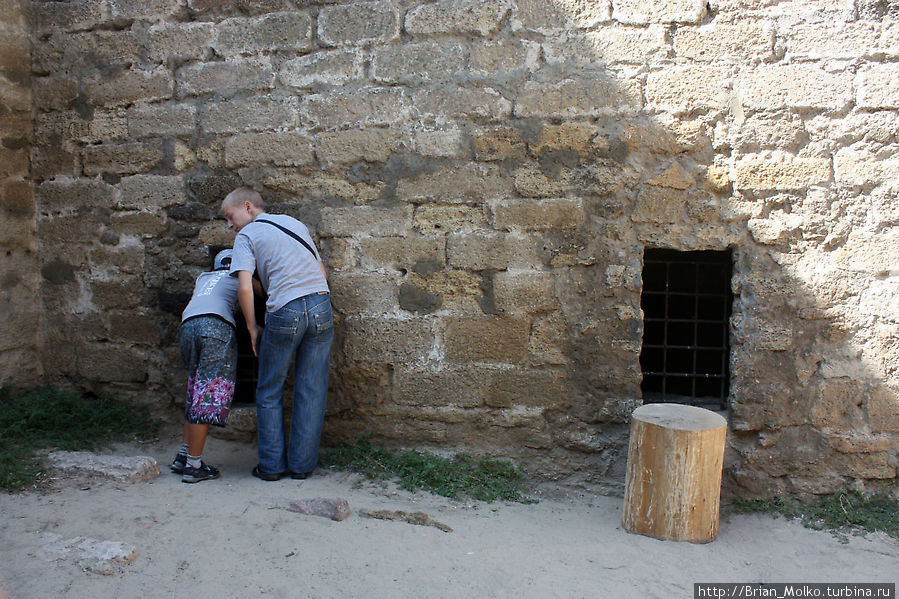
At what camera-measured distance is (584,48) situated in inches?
141

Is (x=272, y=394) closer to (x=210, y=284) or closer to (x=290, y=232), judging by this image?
(x=210, y=284)

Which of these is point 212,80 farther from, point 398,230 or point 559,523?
point 559,523

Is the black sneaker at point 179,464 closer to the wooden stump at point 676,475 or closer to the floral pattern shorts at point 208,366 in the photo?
the floral pattern shorts at point 208,366

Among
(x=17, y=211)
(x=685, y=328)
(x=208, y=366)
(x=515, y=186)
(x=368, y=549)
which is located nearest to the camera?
(x=368, y=549)

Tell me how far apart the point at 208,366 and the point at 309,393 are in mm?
515

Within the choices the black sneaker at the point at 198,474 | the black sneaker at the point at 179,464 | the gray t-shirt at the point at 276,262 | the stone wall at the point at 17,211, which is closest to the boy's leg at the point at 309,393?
the gray t-shirt at the point at 276,262

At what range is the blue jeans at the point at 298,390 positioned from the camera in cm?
356

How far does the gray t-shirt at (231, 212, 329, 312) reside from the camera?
3.48 m

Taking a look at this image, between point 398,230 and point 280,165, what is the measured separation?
2.50 feet

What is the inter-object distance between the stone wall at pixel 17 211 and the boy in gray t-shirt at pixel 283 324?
152 cm

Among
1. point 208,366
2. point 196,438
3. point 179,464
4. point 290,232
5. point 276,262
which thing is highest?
point 290,232

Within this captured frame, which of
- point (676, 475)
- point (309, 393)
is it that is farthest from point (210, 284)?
point (676, 475)

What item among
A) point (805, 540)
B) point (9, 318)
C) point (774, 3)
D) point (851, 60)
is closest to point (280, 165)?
point (9, 318)

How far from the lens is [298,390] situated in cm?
363
